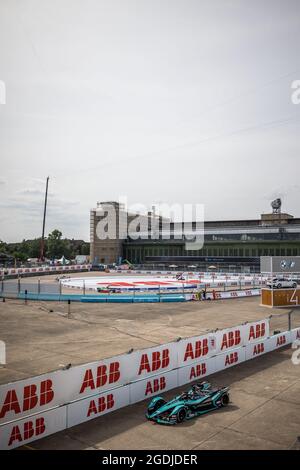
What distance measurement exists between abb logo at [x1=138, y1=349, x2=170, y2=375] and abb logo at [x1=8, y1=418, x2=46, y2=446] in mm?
4068

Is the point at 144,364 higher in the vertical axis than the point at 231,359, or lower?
higher

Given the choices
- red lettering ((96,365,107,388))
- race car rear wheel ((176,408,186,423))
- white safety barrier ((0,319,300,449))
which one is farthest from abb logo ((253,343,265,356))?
red lettering ((96,365,107,388))

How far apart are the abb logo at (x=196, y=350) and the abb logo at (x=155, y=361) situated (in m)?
1.07

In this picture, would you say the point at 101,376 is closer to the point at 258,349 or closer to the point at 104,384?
the point at 104,384

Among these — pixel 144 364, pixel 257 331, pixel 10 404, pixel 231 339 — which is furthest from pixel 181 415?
pixel 257 331

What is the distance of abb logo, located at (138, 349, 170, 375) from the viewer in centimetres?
1406

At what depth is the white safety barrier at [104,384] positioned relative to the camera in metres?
10.4

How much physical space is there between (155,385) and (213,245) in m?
82.2

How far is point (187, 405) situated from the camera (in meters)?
12.2

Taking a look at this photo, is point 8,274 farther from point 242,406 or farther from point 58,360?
point 242,406

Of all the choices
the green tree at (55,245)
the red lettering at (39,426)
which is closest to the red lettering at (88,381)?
the red lettering at (39,426)

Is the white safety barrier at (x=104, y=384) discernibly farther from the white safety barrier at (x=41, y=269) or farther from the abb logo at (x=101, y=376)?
the white safety barrier at (x=41, y=269)

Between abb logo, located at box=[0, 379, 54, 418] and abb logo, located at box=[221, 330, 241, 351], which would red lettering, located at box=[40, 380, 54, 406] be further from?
abb logo, located at box=[221, 330, 241, 351]
